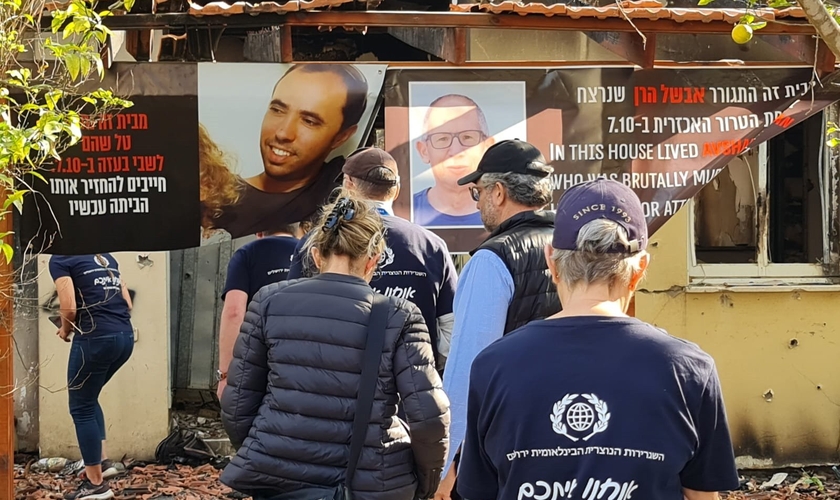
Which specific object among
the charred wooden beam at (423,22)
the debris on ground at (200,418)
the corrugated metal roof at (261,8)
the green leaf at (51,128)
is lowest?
the debris on ground at (200,418)

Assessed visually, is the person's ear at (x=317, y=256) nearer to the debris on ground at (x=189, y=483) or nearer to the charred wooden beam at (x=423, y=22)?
the charred wooden beam at (x=423, y=22)

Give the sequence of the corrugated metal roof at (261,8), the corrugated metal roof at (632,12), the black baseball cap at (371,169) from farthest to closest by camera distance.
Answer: the corrugated metal roof at (632,12) < the corrugated metal roof at (261,8) < the black baseball cap at (371,169)

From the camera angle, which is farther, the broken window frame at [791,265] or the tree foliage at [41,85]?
the broken window frame at [791,265]

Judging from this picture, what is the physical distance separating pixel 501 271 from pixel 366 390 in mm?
690

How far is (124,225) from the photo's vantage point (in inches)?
199

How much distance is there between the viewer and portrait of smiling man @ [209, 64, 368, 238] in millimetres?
5039

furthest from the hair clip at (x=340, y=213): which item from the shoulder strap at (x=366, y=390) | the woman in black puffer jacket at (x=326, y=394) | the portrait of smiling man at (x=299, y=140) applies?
the portrait of smiling man at (x=299, y=140)

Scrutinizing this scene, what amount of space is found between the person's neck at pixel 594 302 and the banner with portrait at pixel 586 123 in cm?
302

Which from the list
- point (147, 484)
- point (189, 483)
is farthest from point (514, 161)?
point (147, 484)

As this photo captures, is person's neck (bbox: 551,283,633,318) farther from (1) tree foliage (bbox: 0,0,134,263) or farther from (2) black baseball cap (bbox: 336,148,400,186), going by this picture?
(1) tree foliage (bbox: 0,0,134,263)

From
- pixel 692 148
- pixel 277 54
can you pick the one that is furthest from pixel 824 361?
pixel 277 54

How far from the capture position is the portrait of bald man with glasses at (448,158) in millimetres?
5098

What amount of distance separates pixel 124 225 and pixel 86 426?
1680 millimetres

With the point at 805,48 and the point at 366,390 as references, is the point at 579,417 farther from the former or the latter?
the point at 805,48
